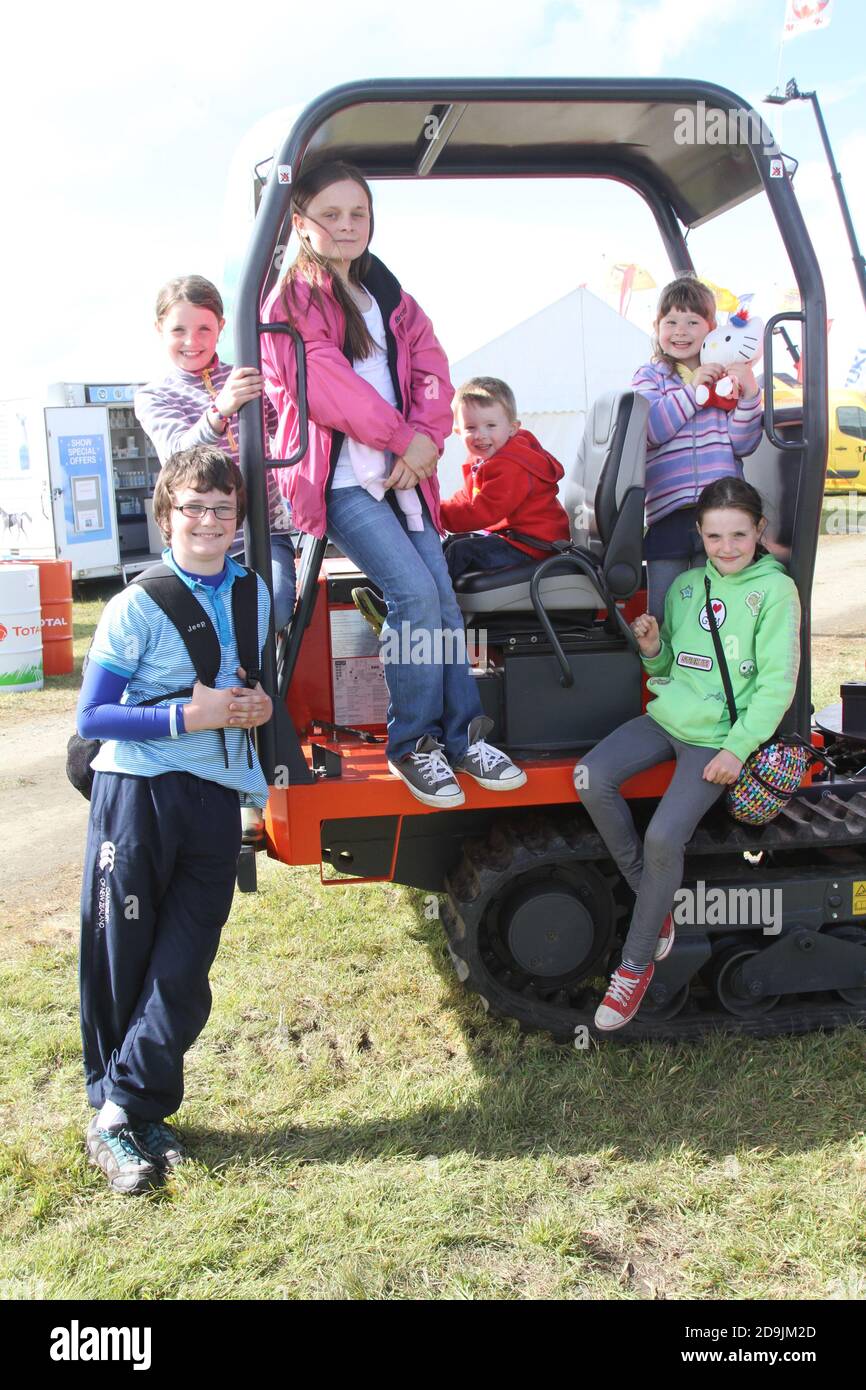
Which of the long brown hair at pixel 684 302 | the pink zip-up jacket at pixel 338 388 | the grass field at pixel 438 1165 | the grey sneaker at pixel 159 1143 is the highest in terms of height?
the long brown hair at pixel 684 302

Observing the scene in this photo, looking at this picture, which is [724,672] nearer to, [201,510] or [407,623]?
[407,623]

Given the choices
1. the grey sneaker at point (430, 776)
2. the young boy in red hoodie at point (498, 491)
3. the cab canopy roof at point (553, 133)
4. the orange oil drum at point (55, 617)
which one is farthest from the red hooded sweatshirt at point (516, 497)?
the orange oil drum at point (55, 617)

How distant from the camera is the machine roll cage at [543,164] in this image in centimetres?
327

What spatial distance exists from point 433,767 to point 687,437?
140 centimetres

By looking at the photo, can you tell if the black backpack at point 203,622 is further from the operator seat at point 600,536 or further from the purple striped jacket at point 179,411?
the operator seat at point 600,536

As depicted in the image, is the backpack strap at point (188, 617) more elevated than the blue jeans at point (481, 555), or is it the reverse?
the blue jeans at point (481, 555)

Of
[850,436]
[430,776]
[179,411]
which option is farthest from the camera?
[850,436]

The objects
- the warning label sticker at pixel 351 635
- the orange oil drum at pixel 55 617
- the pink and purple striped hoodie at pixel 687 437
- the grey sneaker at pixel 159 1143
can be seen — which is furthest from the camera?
the orange oil drum at pixel 55 617

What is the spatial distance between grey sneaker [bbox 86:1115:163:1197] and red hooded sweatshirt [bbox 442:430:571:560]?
2.16 m

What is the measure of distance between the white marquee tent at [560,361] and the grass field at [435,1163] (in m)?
12.6

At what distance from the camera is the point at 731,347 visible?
3.67m

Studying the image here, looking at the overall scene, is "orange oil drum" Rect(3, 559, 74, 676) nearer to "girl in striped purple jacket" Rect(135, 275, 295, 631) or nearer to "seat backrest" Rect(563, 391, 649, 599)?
"girl in striped purple jacket" Rect(135, 275, 295, 631)

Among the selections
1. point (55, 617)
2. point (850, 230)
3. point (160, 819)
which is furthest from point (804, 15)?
point (55, 617)

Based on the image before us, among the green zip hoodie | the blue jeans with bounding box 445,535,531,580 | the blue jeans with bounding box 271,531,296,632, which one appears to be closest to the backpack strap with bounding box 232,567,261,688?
the blue jeans with bounding box 271,531,296,632
